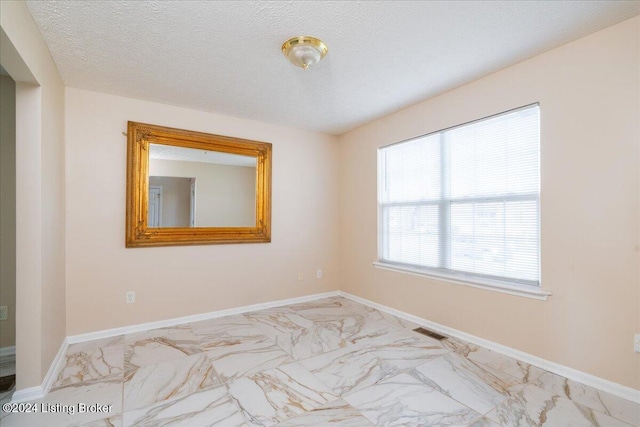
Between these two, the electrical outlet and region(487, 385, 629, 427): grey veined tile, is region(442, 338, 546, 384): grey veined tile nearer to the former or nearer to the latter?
region(487, 385, 629, 427): grey veined tile

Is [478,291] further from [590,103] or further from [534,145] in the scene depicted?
[590,103]

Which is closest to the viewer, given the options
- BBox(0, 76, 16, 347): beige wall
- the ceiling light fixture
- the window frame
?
the ceiling light fixture

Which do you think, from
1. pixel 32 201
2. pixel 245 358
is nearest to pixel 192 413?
pixel 245 358

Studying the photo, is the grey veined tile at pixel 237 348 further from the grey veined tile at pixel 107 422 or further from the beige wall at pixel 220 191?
the beige wall at pixel 220 191

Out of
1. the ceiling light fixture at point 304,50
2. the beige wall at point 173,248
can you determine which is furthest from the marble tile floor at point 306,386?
the ceiling light fixture at point 304,50

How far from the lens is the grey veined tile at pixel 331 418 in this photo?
1681 millimetres

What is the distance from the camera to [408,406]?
1.84m

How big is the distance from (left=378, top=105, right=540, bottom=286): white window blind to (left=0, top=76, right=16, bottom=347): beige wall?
374 centimetres

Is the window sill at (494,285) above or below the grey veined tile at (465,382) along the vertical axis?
above

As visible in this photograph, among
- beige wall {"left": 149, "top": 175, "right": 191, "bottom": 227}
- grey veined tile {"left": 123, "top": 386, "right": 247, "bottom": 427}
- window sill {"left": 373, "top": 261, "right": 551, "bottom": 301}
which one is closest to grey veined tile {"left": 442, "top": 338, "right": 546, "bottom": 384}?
window sill {"left": 373, "top": 261, "right": 551, "bottom": 301}

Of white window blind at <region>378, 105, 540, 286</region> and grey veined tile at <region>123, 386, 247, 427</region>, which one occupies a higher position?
white window blind at <region>378, 105, 540, 286</region>

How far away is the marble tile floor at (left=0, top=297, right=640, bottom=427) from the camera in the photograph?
173 cm

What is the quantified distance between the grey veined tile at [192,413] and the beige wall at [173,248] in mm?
1552

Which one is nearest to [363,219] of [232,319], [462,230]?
[462,230]
